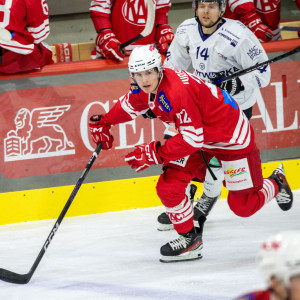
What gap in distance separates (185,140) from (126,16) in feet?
5.76

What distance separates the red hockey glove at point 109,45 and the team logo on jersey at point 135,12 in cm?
21

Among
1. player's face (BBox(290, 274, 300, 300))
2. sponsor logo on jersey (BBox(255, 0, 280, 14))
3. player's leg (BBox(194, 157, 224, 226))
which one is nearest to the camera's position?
player's face (BBox(290, 274, 300, 300))

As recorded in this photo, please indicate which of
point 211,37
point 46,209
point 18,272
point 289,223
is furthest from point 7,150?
point 289,223

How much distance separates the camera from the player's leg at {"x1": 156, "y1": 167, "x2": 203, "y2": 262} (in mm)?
3062

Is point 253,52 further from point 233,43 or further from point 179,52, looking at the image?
point 179,52

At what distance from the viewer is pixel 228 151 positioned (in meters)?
3.11

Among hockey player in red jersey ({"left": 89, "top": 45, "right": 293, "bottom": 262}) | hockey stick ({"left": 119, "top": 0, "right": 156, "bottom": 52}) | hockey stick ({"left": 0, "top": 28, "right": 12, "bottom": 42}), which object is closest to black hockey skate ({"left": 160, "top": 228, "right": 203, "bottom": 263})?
hockey player in red jersey ({"left": 89, "top": 45, "right": 293, "bottom": 262})

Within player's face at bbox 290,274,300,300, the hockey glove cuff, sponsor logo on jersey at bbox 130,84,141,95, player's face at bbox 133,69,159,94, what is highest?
player's face at bbox 290,274,300,300

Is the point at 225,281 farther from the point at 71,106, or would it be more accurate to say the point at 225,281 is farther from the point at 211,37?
the point at 71,106

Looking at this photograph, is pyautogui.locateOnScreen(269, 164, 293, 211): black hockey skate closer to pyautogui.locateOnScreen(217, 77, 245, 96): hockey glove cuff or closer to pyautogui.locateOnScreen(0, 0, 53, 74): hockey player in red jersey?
pyautogui.locateOnScreen(217, 77, 245, 96): hockey glove cuff

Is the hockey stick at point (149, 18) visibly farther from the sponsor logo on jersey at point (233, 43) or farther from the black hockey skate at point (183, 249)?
the black hockey skate at point (183, 249)

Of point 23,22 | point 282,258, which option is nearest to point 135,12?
point 23,22

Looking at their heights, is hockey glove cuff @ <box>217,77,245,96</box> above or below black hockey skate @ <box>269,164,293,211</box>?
above

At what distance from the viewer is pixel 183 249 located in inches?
124
